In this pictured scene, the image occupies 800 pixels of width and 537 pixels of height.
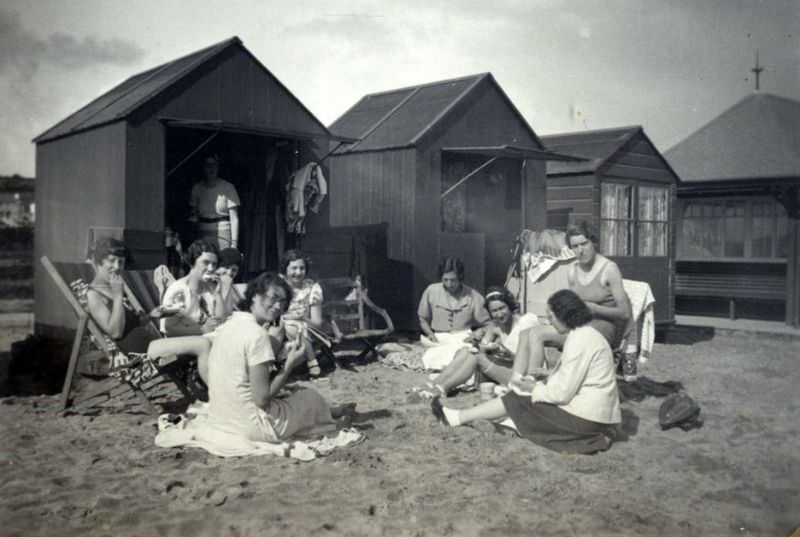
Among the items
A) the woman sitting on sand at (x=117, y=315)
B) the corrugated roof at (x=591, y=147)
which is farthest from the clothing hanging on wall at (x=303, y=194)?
the corrugated roof at (x=591, y=147)

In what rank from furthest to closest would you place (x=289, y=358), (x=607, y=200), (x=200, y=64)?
(x=607, y=200)
(x=200, y=64)
(x=289, y=358)

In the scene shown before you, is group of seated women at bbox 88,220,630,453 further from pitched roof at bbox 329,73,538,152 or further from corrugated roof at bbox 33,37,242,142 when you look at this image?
pitched roof at bbox 329,73,538,152

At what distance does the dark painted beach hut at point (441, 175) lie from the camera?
9438 millimetres

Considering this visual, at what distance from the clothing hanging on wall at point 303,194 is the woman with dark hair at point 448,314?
218 centimetres

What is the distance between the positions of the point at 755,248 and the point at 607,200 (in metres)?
3.04

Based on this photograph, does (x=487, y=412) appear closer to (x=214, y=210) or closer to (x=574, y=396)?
(x=574, y=396)

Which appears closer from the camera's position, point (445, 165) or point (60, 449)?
point (60, 449)

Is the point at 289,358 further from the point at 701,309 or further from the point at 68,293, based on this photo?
the point at 701,309

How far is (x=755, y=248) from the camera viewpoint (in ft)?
41.0

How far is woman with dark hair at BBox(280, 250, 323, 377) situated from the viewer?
622 cm

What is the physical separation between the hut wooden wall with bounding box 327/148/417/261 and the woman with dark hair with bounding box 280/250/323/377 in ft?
9.12

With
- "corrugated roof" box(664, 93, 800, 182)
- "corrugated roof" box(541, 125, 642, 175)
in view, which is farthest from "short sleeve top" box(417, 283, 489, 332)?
"corrugated roof" box(664, 93, 800, 182)

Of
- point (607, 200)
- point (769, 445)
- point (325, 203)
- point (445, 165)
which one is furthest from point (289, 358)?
point (607, 200)

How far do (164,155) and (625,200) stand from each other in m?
7.71
